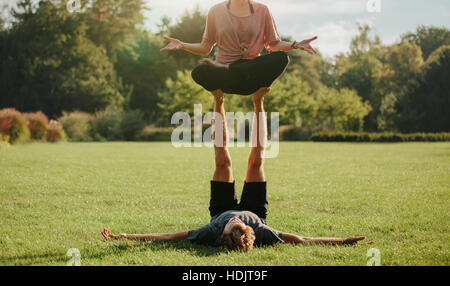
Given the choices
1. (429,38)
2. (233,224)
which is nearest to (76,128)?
(233,224)

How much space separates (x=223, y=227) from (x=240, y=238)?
18.1 inches

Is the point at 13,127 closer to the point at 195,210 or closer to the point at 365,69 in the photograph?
the point at 195,210

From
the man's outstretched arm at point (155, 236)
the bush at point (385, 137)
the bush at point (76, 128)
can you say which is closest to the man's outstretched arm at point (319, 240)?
the man's outstretched arm at point (155, 236)

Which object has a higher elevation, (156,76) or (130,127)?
(156,76)

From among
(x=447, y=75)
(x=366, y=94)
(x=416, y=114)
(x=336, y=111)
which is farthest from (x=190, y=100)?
(x=366, y=94)

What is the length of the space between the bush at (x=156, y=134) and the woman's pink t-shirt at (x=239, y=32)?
33027 mm

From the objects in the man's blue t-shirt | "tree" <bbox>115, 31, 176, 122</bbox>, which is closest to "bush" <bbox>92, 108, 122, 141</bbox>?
"tree" <bbox>115, 31, 176, 122</bbox>

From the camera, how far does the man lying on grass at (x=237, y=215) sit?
525 cm

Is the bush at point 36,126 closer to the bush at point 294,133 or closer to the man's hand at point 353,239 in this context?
the bush at point 294,133

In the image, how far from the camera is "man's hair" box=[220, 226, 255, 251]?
16.9 feet

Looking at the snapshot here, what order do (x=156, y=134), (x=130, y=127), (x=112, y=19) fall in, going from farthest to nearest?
(x=112, y=19) < (x=130, y=127) < (x=156, y=134)

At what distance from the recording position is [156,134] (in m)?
39.3

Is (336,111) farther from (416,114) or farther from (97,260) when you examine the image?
(97,260)
